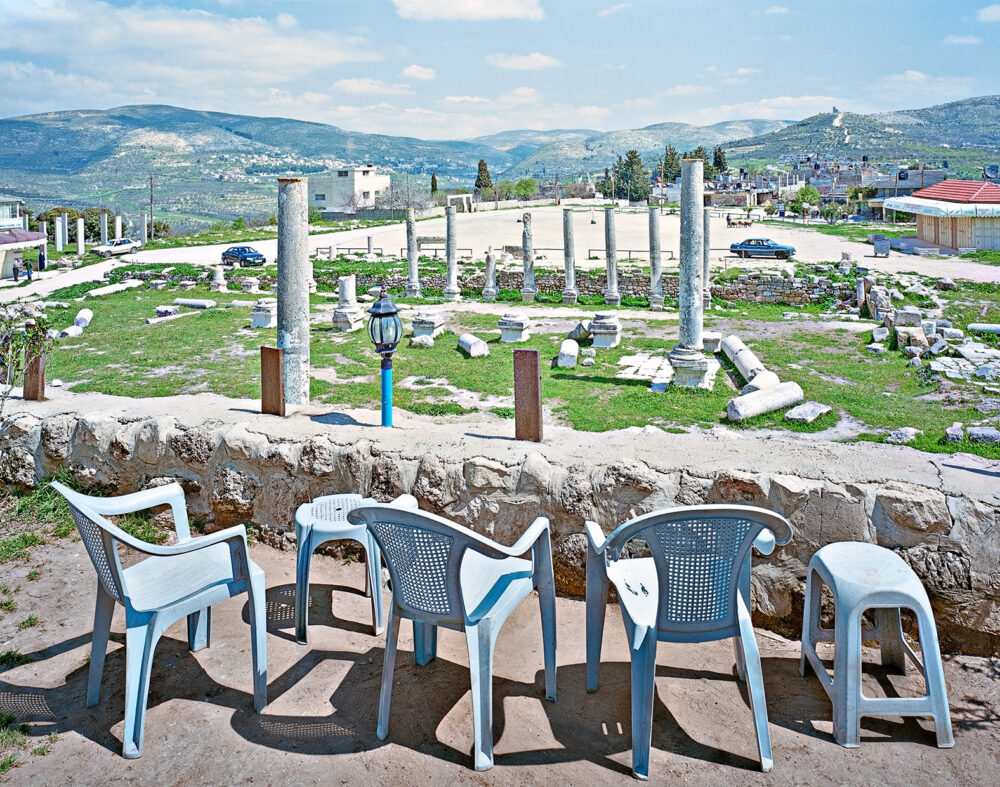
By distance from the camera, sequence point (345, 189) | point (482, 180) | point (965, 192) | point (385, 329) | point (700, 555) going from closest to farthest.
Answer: point (700, 555) < point (385, 329) < point (965, 192) < point (482, 180) < point (345, 189)

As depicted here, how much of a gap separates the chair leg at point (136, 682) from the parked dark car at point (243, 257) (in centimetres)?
3067

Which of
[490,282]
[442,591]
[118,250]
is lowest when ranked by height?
[442,591]

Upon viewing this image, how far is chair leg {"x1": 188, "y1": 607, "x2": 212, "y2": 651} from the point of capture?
180 inches

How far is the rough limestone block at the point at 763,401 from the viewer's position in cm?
1008

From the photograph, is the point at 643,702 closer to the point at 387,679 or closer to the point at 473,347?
the point at 387,679

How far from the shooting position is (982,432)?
8469 millimetres

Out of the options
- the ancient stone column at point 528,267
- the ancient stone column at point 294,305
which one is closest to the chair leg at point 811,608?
the ancient stone column at point 294,305

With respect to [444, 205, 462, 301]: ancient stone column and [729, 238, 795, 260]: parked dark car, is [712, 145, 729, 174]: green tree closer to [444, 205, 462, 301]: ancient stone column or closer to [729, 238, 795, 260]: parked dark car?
[729, 238, 795, 260]: parked dark car

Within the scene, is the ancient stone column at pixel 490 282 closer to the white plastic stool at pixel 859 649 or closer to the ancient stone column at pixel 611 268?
the ancient stone column at pixel 611 268

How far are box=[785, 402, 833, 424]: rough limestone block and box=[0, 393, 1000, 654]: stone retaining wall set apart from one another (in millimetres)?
4442

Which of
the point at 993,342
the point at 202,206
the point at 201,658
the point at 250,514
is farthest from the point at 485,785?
the point at 202,206

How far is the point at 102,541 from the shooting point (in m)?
3.81

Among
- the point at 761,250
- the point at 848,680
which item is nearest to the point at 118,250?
the point at 761,250

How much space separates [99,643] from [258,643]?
81cm
